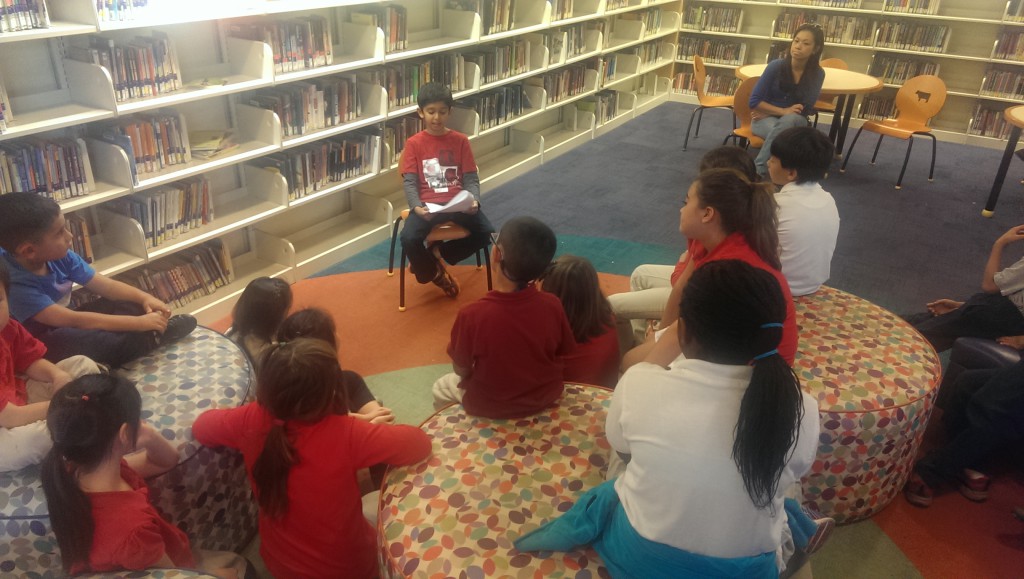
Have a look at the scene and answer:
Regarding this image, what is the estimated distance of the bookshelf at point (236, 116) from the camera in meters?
2.64

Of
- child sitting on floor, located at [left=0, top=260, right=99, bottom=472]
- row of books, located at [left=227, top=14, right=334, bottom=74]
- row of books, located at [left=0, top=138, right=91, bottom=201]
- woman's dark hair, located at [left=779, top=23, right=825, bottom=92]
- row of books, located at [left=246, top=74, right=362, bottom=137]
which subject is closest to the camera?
child sitting on floor, located at [left=0, top=260, right=99, bottom=472]

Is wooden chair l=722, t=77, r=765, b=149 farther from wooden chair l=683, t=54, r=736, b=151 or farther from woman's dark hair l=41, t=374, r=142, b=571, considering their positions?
woman's dark hair l=41, t=374, r=142, b=571

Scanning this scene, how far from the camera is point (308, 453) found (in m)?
1.56

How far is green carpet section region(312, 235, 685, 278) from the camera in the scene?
152 inches

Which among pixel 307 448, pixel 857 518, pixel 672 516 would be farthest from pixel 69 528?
pixel 857 518

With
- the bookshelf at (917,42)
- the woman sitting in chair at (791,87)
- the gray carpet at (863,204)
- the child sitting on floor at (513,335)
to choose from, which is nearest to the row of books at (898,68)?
the bookshelf at (917,42)

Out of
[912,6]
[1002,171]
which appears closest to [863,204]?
[1002,171]

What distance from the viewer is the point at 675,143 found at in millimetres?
6316

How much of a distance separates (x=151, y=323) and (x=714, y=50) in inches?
277

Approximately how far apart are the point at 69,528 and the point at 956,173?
665cm

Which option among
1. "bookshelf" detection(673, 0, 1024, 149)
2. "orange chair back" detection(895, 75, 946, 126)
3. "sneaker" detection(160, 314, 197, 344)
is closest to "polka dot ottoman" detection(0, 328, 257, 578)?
"sneaker" detection(160, 314, 197, 344)

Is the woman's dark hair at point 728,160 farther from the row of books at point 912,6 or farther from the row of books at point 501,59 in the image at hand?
the row of books at point 912,6

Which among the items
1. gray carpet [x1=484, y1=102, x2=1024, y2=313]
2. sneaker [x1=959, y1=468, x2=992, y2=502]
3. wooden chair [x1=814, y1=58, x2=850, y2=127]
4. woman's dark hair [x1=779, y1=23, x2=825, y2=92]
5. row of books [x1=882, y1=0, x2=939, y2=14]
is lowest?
sneaker [x1=959, y1=468, x2=992, y2=502]

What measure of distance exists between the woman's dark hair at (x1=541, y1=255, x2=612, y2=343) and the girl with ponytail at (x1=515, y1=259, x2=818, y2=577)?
87cm
